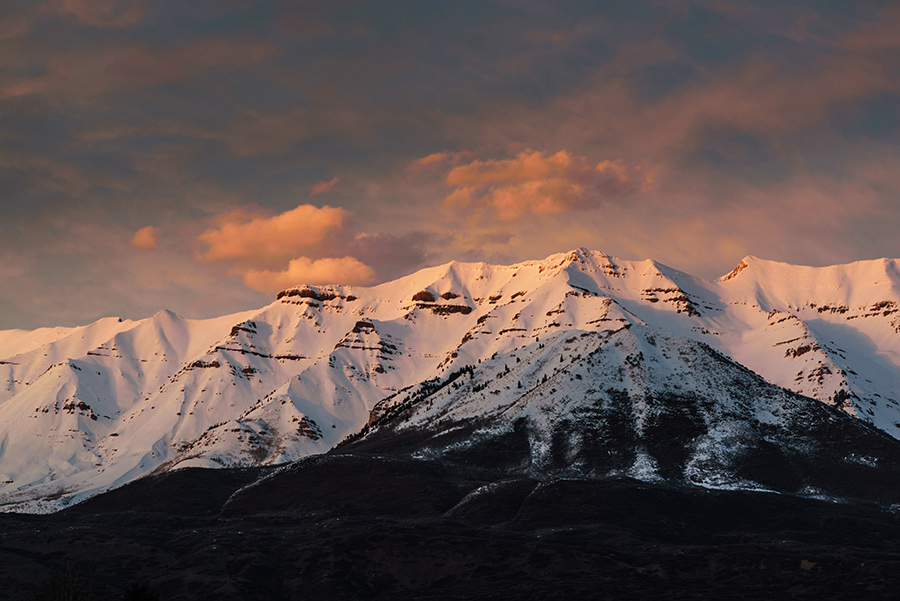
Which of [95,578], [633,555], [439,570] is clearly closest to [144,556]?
[95,578]

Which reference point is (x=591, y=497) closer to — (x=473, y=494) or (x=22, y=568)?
(x=473, y=494)

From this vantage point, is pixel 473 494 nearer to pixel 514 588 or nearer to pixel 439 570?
pixel 439 570

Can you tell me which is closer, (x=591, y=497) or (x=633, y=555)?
(x=633, y=555)

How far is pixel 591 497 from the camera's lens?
18775cm

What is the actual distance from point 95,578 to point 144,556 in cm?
1137

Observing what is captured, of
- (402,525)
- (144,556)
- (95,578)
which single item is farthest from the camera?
(402,525)

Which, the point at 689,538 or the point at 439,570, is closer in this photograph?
the point at 439,570

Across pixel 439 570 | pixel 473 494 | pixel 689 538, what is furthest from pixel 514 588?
pixel 473 494

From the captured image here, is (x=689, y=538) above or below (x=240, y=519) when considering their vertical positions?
below

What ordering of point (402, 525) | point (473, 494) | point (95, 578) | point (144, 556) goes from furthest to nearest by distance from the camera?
1. point (473, 494)
2. point (402, 525)
3. point (144, 556)
4. point (95, 578)

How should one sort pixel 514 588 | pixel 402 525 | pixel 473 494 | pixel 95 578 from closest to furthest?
pixel 514 588 → pixel 95 578 → pixel 402 525 → pixel 473 494

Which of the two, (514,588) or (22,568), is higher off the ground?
(22,568)

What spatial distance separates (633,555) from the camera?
152 m

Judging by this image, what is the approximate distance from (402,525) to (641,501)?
50593 millimetres
